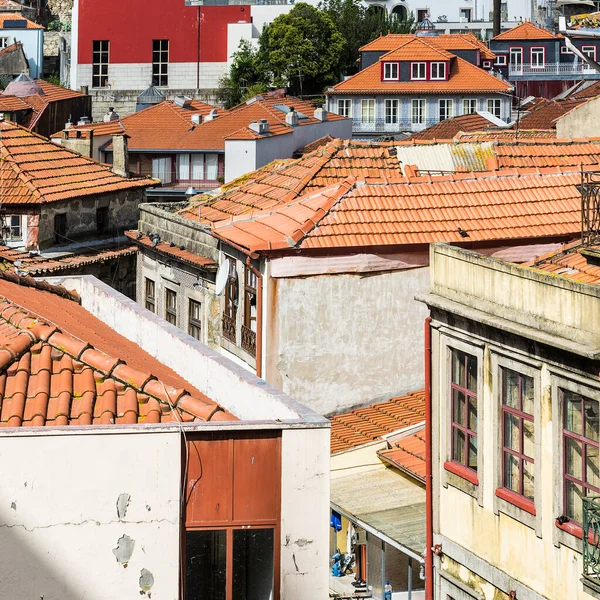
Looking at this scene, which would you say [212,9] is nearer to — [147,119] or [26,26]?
[26,26]

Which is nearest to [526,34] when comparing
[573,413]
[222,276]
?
[222,276]

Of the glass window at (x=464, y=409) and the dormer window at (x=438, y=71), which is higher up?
the dormer window at (x=438, y=71)

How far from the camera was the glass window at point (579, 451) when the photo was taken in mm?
13539

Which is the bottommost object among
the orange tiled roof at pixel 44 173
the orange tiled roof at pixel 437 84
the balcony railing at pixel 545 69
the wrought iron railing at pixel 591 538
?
the wrought iron railing at pixel 591 538

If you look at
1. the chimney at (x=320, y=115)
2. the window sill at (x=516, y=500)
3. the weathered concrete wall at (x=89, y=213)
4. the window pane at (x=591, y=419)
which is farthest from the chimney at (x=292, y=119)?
the window pane at (x=591, y=419)

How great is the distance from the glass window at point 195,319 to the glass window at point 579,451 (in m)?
12.4

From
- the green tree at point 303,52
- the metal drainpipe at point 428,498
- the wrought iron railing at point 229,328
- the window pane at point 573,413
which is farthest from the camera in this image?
the green tree at point 303,52

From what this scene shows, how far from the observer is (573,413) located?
45.3 ft

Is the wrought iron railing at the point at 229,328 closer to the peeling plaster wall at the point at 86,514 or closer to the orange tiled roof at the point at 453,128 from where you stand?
the peeling plaster wall at the point at 86,514

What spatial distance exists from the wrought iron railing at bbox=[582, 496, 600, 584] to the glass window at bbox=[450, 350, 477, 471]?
7.27ft

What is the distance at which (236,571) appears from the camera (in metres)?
10.5

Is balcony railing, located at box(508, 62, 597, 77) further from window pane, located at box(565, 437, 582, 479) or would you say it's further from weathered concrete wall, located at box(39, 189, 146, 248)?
window pane, located at box(565, 437, 582, 479)

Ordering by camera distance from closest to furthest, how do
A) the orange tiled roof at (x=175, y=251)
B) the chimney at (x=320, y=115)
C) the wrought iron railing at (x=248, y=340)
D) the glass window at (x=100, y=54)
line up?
the wrought iron railing at (x=248, y=340)
the orange tiled roof at (x=175, y=251)
the chimney at (x=320, y=115)
the glass window at (x=100, y=54)

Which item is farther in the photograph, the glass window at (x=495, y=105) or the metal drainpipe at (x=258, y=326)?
the glass window at (x=495, y=105)
